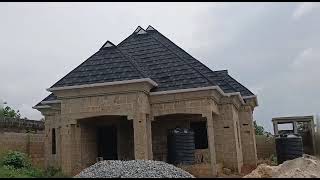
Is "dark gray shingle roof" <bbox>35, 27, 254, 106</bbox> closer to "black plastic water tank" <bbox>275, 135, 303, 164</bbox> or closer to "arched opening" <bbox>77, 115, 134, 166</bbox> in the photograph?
"arched opening" <bbox>77, 115, 134, 166</bbox>

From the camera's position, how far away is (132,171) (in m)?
11.5

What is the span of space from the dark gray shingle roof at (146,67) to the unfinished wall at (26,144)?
2899 mm

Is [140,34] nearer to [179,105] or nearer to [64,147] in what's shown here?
[179,105]

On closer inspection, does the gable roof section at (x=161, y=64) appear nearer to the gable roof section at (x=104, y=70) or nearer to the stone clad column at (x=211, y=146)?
the stone clad column at (x=211, y=146)

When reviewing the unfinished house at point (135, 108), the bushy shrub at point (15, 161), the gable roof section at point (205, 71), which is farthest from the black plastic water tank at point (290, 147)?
the bushy shrub at point (15, 161)

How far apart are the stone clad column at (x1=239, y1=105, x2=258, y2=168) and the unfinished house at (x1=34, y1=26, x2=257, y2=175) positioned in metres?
0.66

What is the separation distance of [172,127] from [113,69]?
3.69 metres

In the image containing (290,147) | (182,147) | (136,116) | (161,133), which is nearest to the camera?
(136,116)

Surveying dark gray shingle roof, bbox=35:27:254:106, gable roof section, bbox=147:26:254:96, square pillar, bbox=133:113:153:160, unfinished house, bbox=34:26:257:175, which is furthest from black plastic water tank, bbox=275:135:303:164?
square pillar, bbox=133:113:153:160

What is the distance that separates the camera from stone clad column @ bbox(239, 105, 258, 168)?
20.5 metres

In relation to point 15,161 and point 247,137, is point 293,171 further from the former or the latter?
point 15,161

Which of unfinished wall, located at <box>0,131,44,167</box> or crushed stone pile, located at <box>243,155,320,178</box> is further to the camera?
unfinished wall, located at <box>0,131,44,167</box>

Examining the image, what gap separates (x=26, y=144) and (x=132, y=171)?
11488 millimetres

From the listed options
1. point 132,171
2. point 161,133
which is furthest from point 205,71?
point 132,171
